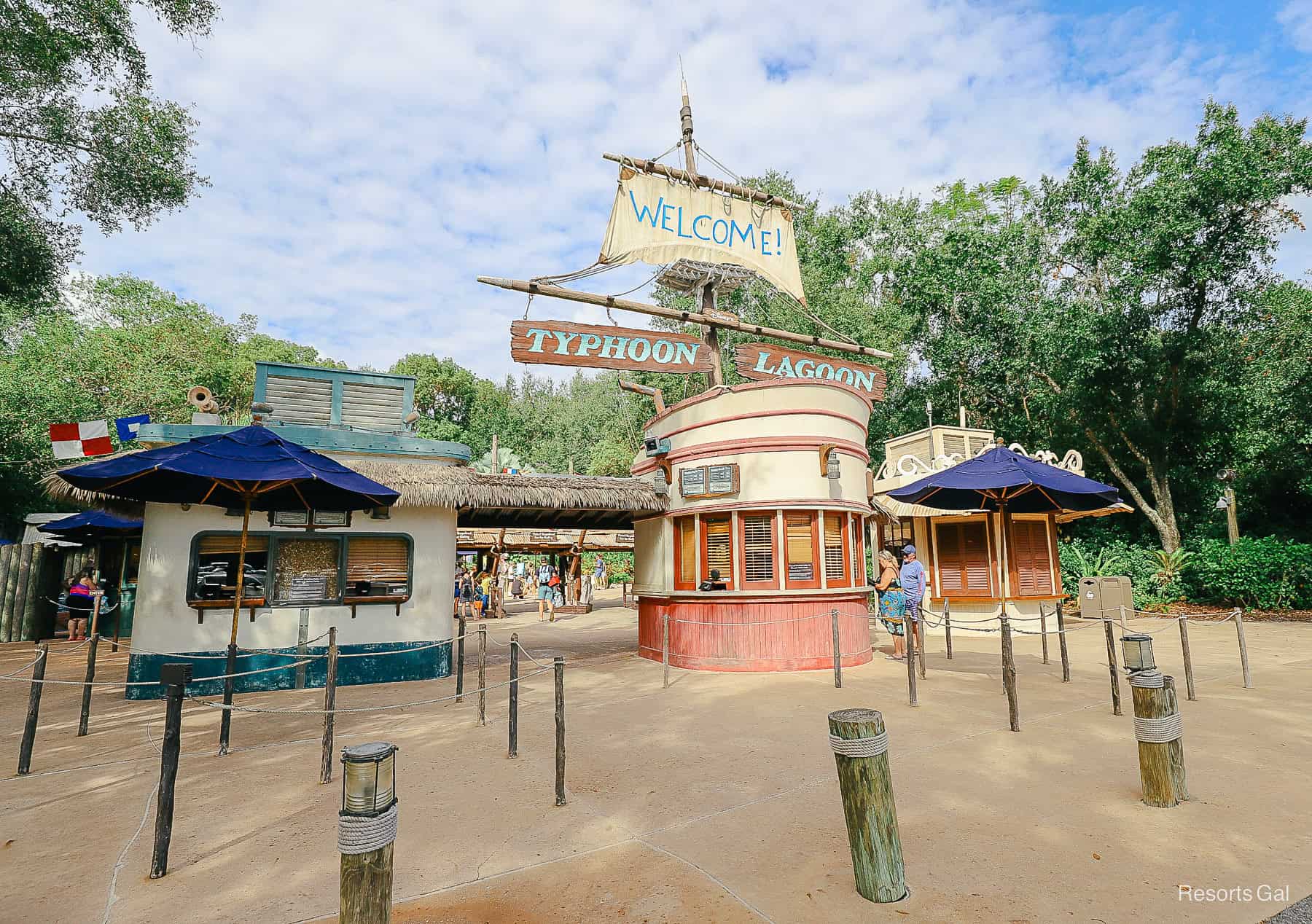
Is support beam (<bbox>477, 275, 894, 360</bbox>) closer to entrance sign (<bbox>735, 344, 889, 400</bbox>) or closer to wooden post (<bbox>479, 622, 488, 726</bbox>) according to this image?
entrance sign (<bbox>735, 344, 889, 400</bbox>)

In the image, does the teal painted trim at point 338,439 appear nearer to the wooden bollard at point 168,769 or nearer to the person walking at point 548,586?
the wooden bollard at point 168,769

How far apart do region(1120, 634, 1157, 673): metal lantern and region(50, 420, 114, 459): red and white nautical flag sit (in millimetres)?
13867

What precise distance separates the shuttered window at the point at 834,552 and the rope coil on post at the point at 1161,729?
6.39 meters

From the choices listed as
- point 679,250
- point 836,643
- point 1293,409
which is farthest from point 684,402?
point 1293,409

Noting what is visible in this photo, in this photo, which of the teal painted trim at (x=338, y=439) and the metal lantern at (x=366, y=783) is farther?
the teal painted trim at (x=338, y=439)

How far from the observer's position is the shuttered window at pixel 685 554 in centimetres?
1183

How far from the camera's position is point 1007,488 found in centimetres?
1061

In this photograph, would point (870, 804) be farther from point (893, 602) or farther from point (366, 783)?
point (893, 602)

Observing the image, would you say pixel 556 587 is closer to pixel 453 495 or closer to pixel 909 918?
pixel 453 495

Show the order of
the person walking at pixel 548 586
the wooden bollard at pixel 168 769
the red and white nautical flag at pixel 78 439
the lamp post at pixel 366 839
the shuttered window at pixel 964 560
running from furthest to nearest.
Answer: the person walking at pixel 548 586, the shuttered window at pixel 964 560, the red and white nautical flag at pixel 78 439, the wooden bollard at pixel 168 769, the lamp post at pixel 366 839

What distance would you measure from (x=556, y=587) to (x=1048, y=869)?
848 inches

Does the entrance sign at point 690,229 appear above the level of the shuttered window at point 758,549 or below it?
above

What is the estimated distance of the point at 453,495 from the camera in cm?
1067

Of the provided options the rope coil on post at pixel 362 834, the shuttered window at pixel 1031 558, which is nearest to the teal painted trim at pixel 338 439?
the rope coil on post at pixel 362 834
